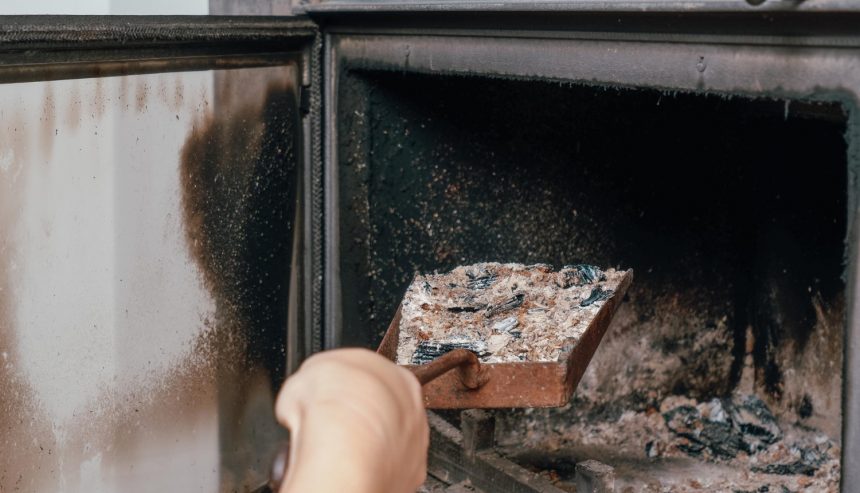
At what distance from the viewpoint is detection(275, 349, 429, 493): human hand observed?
61 cm

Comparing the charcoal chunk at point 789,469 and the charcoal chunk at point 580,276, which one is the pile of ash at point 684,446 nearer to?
the charcoal chunk at point 789,469

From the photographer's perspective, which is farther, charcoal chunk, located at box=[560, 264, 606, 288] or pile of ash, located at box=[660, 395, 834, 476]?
pile of ash, located at box=[660, 395, 834, 476]

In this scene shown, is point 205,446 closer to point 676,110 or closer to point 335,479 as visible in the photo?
point 676,110

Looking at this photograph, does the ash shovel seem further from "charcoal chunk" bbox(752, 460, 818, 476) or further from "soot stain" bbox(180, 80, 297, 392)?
"charcoal chunk" bbox(752, 460, 818, 476)

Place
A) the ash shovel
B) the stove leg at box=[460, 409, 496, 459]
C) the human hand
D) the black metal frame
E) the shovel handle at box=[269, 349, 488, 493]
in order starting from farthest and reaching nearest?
the stove leg at box=[460, 409, 496, 459] → the ash shovel → the black metal frame → the shovel handle at box=[269, 349, 488, 493] → the human hand

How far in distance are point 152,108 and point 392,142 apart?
529 mm

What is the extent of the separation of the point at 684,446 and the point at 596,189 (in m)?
0.70

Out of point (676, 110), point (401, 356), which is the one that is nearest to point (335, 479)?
point (401, 356)

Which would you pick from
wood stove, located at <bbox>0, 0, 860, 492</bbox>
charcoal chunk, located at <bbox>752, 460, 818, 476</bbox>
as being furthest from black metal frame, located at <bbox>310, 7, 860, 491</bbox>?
charcoal chunk, located at <bbox>752, 460, 818, 476</bbox>

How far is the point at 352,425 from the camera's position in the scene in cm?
63

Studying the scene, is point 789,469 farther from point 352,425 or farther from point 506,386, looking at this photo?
point 352,425

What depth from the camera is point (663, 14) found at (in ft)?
4.50

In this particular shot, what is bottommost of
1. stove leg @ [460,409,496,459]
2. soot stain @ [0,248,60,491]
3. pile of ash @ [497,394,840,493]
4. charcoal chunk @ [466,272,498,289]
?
pile of ash @ [497,394,840,493]

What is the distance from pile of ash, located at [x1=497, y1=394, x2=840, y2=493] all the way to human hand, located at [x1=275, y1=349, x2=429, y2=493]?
173 centimetres
